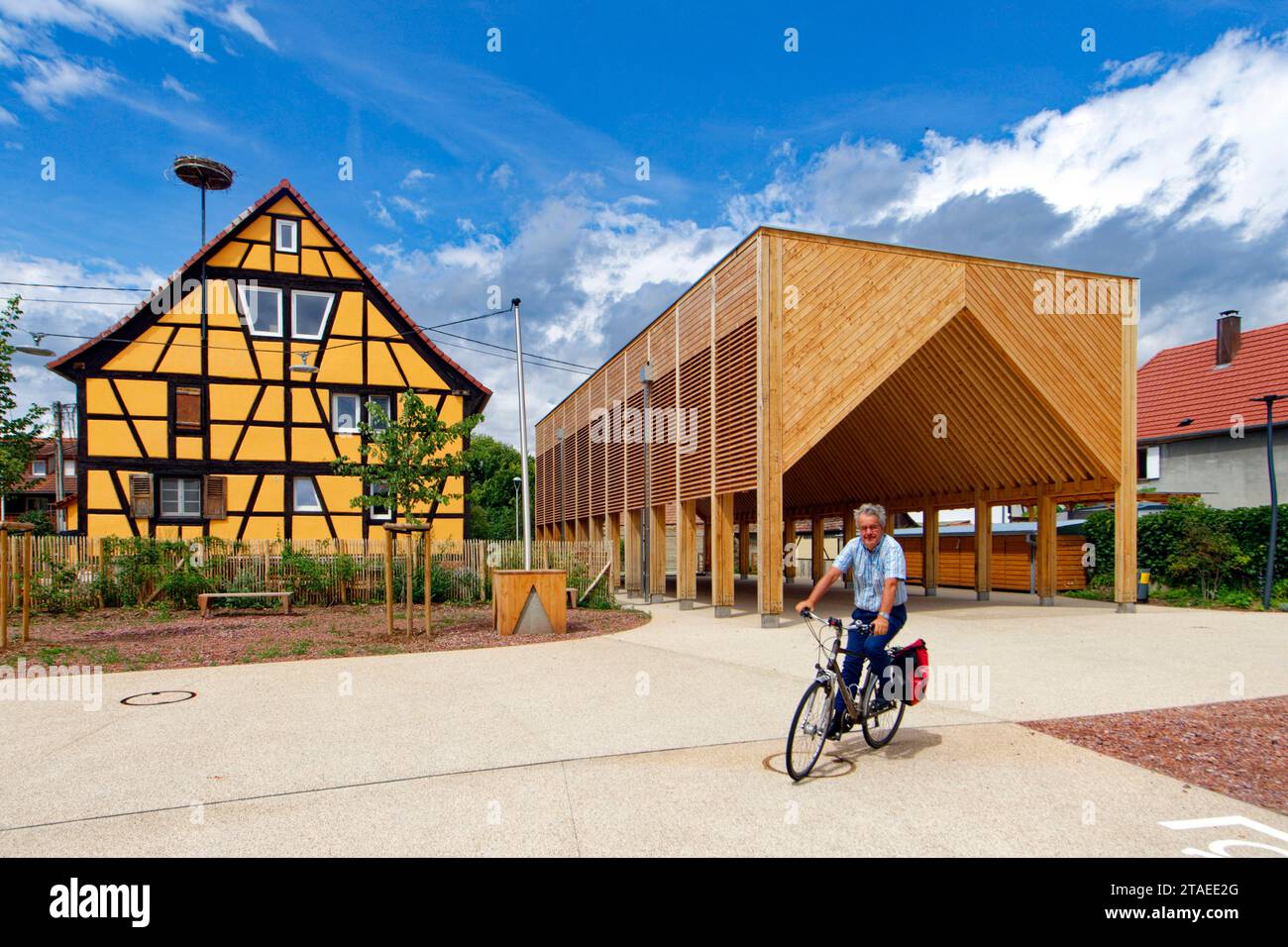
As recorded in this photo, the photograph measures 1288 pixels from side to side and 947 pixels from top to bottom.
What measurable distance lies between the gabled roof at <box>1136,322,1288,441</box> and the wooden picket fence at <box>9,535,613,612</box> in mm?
20790

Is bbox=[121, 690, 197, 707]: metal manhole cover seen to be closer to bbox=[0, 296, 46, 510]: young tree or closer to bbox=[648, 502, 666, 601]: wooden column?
bbox=[0, 296, 46, 510]: young tree

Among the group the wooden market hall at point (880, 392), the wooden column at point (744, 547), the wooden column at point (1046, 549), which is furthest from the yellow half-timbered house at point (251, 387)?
the wooden column at point (744, 547)

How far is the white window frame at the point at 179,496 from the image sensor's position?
22.0 m

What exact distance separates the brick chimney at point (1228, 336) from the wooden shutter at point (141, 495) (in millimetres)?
33264

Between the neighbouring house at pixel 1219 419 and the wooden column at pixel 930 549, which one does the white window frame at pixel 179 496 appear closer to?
the wooden column at pixel 930 549

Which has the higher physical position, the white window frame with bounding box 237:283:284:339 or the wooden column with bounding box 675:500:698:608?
the white window frame with bounding box 237:283:284:339

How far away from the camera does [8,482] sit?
41.5 feet

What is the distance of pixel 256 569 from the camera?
59.1 ft

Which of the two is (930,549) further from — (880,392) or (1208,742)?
(1208,742)

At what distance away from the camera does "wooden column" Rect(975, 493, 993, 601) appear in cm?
2159

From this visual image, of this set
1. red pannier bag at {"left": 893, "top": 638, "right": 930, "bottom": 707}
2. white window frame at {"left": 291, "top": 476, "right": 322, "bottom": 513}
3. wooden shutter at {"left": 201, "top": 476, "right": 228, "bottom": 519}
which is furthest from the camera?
white window frame at {"left": 291, "top": 476, "right": 322, "bottom": 513}

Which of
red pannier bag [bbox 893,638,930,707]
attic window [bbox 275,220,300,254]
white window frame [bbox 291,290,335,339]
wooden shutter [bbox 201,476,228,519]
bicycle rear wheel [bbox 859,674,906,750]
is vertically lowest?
bicycle rear wheel [bbox 859,674,906,750]

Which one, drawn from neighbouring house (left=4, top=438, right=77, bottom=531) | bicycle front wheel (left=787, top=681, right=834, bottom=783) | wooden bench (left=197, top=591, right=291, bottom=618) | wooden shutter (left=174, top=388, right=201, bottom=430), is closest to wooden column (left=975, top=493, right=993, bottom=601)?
wooden bench (left=197, top=591, right=291, bottom=618)
